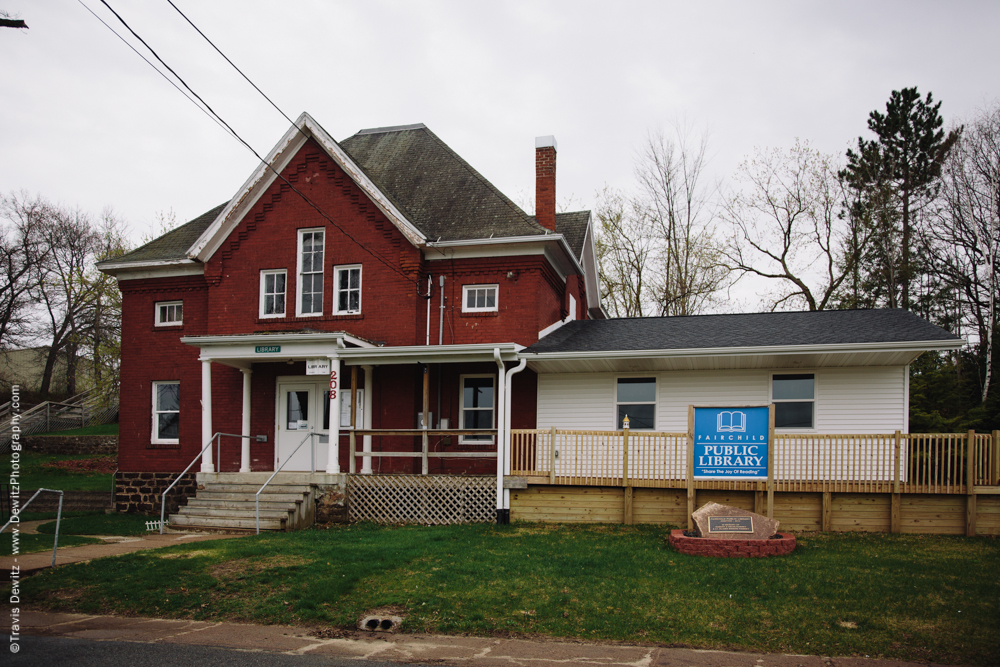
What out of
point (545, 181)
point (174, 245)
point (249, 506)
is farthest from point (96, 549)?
point (545, 181)

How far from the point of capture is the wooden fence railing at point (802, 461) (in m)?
12.9

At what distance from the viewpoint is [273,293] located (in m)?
19.1

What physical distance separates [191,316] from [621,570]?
14427mm

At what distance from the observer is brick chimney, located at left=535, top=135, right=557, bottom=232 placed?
1858 centimetres

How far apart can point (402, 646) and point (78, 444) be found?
98.1ft

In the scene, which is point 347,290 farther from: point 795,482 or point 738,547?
point 738,547

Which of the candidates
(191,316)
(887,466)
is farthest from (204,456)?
(887,466)

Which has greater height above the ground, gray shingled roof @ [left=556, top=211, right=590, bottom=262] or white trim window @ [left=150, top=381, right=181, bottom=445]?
gray shingled roof @ [left=556, top=211, right=590, bottom=262]

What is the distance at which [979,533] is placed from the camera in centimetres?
1292

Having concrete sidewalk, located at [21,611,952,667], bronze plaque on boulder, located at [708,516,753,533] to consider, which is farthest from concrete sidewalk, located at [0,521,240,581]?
bronze plaque on boulder, located at [708,516,753,533]

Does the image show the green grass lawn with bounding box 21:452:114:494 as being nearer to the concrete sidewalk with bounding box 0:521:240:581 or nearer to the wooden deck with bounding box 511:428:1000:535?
the concrete sidewalk with bounding box 0:521:240:581

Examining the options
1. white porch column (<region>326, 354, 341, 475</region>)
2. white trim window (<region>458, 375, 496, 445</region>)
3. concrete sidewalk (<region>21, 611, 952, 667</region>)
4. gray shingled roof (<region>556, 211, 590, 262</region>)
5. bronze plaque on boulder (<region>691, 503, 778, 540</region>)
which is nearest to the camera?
concrete sidewalk (<region>21, 611, 952, 667</region>)

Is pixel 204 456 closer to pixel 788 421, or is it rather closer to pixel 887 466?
pixel 788 421

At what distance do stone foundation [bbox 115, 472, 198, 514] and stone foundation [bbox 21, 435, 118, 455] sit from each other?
45.8 feet
